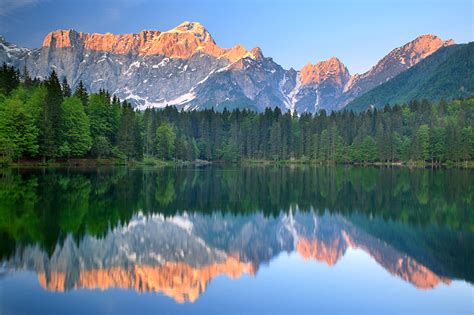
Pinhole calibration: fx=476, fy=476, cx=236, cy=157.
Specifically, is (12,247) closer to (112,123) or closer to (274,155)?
(112,123)

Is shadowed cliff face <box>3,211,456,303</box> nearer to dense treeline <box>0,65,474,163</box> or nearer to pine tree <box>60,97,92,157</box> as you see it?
dense treeline <box>0,65,474,163</box>

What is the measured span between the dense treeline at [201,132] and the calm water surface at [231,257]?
57860mm

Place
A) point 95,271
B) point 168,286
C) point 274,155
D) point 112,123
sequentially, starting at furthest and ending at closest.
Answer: point 274,155 → point 112,123 → point 95,271 → point 168,286

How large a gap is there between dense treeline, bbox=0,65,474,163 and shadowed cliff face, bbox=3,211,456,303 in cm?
6514

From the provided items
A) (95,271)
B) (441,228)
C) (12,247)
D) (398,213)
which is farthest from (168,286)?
(398,213)

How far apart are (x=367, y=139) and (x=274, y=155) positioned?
3603 centimetres

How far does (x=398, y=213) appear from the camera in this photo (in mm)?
31688

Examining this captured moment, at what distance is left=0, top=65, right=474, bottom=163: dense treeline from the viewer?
88250mm

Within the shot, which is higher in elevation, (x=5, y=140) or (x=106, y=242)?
(x=5, y=140)

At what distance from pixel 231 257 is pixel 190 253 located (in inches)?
70.6

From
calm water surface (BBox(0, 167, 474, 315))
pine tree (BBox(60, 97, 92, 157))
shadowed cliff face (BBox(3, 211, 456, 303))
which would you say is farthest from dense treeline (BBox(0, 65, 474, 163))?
shadowed cliff face (BBox(3, 211, 456, 303))

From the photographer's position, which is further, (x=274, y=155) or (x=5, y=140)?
(x=274, y=155)

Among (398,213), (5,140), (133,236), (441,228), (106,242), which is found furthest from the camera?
(5,140)

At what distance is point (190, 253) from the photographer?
20.3 m
